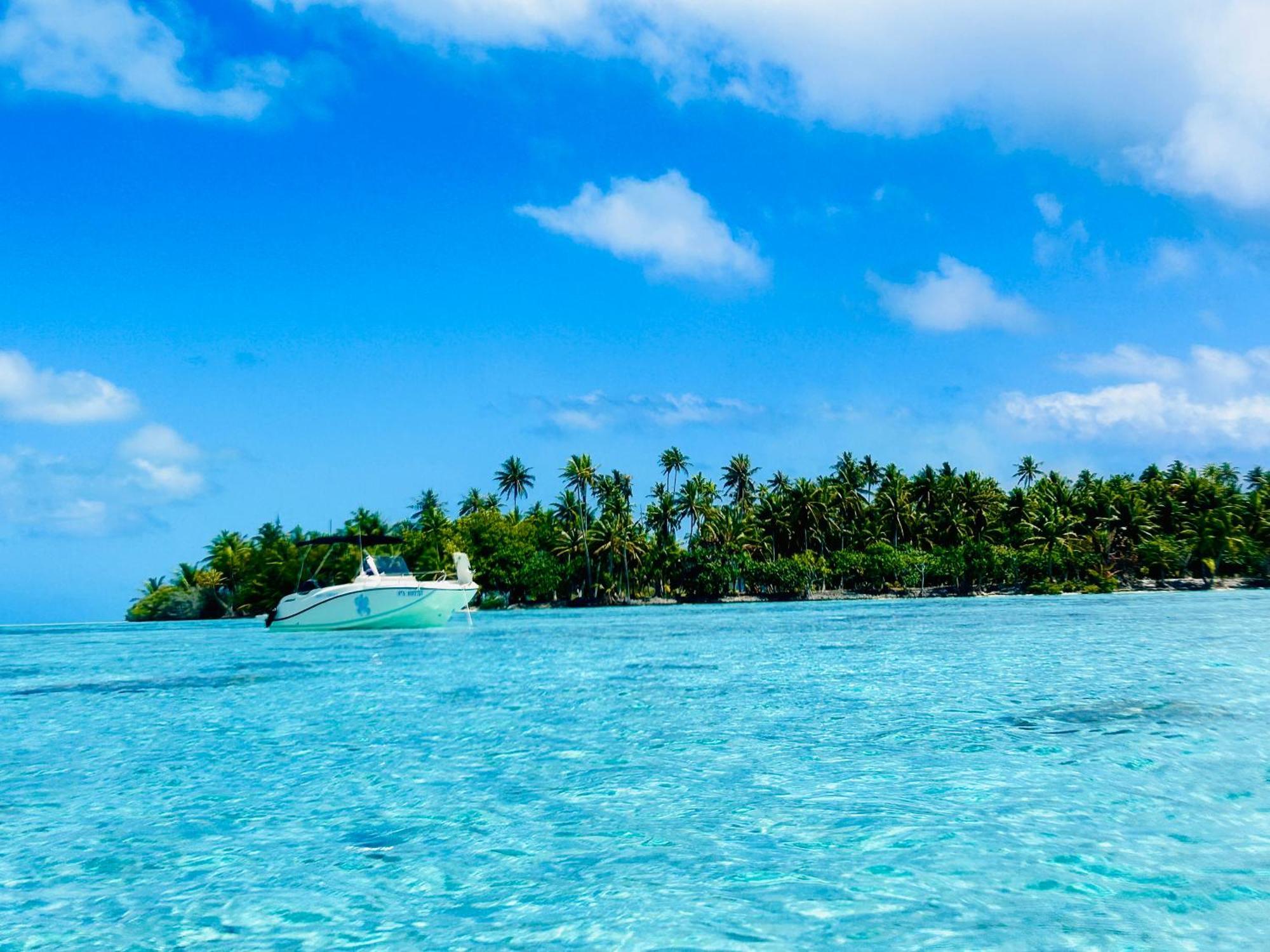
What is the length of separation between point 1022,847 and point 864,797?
172 centimetres

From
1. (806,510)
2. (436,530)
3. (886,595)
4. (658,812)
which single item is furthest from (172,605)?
(658,812)

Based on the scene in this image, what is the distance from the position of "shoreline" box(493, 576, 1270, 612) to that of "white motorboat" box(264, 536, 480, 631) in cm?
4389

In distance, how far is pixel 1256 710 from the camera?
1203cm

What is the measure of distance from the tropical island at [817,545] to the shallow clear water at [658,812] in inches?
2541

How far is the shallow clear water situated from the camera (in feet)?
18.0

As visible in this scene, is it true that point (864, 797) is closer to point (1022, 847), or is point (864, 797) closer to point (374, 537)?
point (1022, 847)

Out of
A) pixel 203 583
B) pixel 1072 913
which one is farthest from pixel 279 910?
pixel 203 583

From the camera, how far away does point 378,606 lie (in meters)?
34.8

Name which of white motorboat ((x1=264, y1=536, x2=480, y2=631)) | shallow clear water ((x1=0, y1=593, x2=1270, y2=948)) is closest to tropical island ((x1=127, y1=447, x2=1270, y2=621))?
white motorboat ((x1=264, y1=536, x2=480, y2=631))

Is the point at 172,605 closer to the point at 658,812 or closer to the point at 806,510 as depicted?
the point at 806,510

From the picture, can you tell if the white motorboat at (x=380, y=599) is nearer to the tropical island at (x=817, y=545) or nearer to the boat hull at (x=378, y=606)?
the boat hull at (x=378, y=606)

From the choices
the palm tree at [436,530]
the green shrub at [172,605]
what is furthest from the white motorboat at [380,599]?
the green shrub at [172,605]

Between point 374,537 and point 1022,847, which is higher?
point 374,537

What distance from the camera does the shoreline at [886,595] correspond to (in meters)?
82.9
